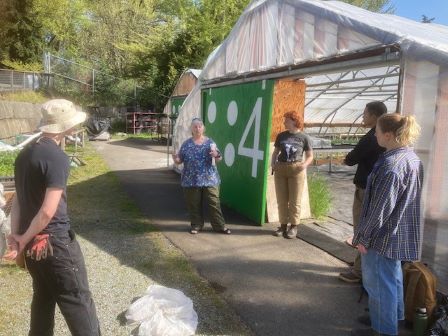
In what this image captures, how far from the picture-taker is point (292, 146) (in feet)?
18.8

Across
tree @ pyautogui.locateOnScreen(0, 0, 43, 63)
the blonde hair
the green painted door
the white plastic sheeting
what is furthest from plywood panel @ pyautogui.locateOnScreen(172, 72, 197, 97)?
the blonde hair

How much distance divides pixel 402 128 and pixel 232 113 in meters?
4.79

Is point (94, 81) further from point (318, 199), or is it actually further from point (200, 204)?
point (200, 204)

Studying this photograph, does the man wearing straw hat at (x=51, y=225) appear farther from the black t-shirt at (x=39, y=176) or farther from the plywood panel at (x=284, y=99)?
the plywood panel at (x=284, y=99)

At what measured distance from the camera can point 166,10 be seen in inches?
1438

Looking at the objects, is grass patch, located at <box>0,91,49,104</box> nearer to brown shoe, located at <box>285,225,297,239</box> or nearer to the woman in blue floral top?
the woman in blue floral top

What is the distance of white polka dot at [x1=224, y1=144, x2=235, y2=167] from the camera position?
760 cm

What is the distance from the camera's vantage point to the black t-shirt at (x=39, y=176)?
7.77 ft

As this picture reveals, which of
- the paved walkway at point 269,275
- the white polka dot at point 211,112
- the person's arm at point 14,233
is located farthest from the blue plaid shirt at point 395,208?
the white polka dot at point 211,112

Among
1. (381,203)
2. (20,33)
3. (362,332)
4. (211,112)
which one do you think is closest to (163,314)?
(362,332)

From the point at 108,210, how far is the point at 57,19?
87.9ft

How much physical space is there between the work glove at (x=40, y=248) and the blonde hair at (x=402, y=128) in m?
2.47

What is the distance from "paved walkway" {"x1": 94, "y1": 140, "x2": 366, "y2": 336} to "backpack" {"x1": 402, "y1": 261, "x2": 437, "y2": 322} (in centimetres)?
48

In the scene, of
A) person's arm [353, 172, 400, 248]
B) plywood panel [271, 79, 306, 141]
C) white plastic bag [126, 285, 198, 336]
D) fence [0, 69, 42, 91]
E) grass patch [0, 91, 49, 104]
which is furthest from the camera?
fence [0, 69, 42, 91]
